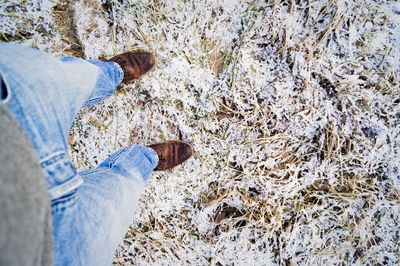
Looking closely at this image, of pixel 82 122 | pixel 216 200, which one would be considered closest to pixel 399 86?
pixel 216 200

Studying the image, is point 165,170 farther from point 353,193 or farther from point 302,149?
point 353,193

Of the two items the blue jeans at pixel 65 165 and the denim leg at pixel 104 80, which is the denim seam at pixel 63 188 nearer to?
the blue jeans at pixel 65 165

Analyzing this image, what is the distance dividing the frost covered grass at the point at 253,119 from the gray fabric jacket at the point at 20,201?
33.8 inches

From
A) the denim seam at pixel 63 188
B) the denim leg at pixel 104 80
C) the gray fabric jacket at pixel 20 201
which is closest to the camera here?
the gray fabric jacket at pixel 20 201

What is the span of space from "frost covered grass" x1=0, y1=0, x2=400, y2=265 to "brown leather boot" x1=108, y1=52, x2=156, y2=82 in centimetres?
6

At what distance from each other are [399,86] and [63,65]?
5.45ft

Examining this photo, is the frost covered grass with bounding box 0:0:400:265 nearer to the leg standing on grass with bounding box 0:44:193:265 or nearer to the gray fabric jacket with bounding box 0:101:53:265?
the leg standing on grass with bounding box 0:44:193:265

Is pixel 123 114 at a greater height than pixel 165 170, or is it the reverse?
pixel 123 114

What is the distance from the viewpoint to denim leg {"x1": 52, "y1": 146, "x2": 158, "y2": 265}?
65cm

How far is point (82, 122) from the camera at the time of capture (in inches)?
52.1

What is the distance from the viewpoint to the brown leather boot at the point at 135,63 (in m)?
1.22

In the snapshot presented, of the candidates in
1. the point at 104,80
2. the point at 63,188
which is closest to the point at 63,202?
the point at 63,188

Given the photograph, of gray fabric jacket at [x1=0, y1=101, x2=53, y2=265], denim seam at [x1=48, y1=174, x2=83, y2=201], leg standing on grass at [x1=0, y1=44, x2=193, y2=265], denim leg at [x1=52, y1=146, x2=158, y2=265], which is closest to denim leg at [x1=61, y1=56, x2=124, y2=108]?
leg standing on grass at [x1=0, y1=44, x2=193, y2=265]

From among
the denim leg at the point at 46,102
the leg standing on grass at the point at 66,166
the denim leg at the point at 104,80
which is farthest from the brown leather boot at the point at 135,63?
the denim leg at the point at 46,102
